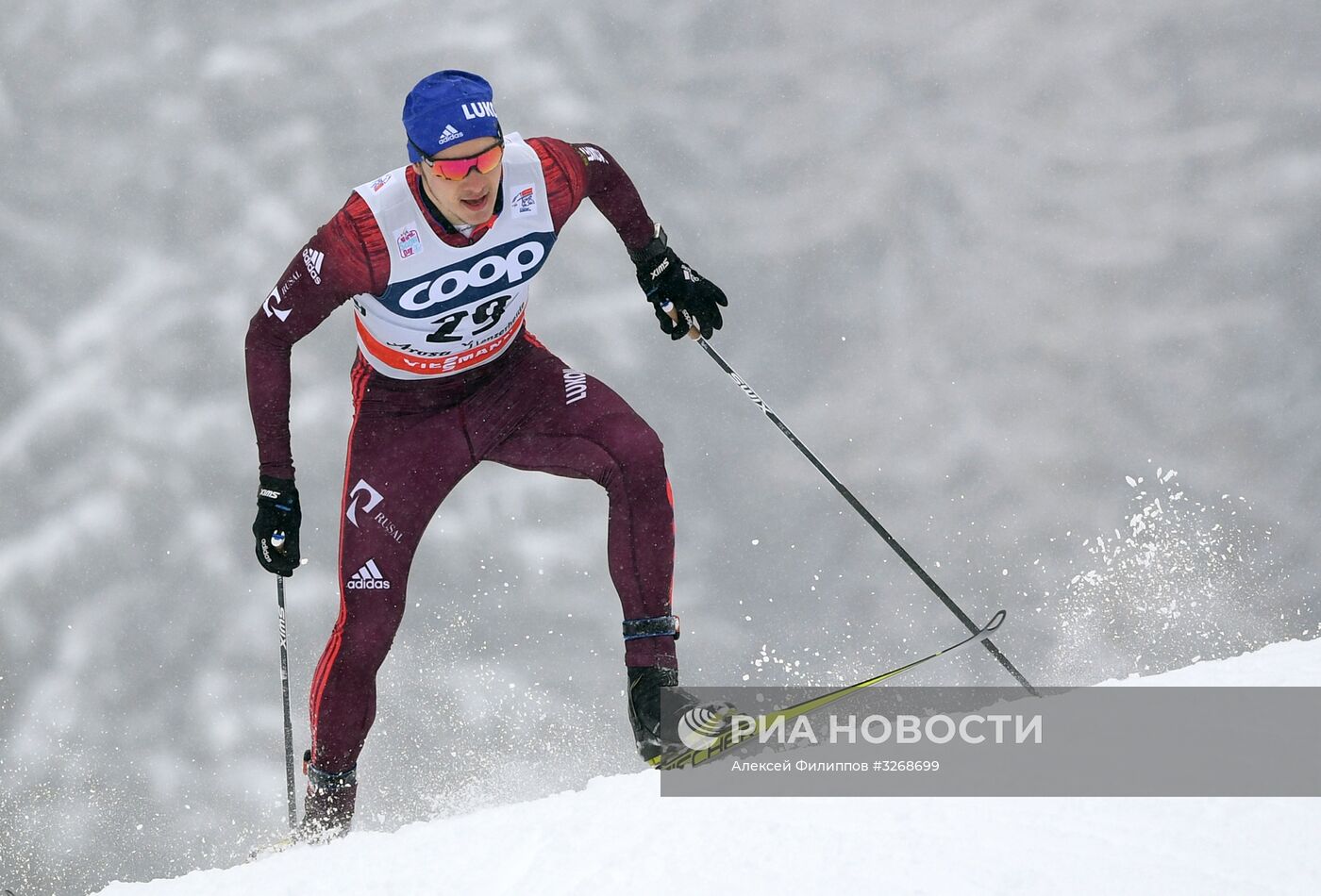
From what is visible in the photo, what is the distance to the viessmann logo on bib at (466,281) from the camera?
366 cm

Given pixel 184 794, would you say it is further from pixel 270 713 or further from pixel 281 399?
pixel 281 399

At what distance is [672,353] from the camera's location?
30.1ft

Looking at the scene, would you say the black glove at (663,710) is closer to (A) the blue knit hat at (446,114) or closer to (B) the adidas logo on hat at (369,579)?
(B) the adidas logo on hat at (369,579)

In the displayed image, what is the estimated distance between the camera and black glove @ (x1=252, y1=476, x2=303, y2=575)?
374 cm

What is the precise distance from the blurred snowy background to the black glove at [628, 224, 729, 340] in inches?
182

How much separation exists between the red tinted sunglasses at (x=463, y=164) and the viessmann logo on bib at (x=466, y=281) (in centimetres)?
28

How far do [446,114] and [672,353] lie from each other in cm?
581

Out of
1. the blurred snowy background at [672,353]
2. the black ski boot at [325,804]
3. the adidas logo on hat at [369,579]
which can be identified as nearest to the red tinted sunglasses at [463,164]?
the adidas logo on hat at [369,579]

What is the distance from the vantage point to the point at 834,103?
9.48 meters

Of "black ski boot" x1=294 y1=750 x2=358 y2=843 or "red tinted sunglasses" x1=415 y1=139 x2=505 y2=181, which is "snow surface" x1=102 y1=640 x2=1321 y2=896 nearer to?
"black ski boot" x1=294 y1=750 x2=358 y2=843

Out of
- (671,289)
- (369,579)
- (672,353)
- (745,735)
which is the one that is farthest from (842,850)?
(672,353)

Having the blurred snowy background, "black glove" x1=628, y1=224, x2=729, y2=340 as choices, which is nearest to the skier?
"black glove" x1=628, y1=224, x2=729, y2=340

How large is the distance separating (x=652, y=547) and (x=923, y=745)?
0.97 meters

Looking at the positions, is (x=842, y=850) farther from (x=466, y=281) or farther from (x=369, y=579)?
(x=466, y=281)
